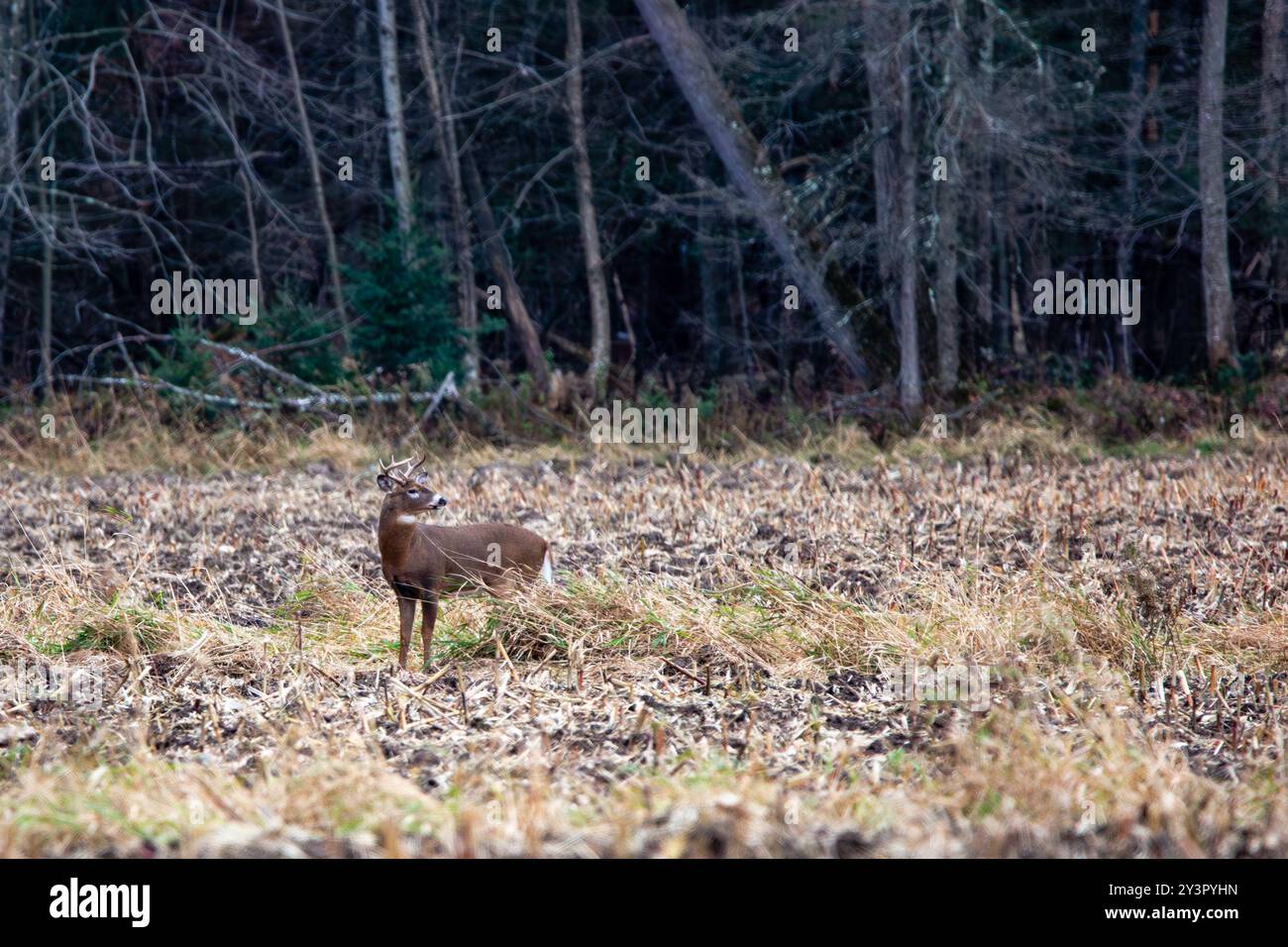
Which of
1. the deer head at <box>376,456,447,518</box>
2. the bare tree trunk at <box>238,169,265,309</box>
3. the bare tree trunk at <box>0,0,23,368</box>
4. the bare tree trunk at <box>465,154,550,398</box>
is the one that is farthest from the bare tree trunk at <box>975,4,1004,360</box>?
the bare tree trunk at <box>0,0,23,368</box>

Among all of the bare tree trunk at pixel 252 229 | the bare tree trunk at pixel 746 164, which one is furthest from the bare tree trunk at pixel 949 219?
the bare tree trunk at pixel 252 229

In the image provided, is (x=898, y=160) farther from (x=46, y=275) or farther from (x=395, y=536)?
(x=46, y=275)

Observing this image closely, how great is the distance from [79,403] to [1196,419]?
1249cm

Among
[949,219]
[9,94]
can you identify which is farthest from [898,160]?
[9,94]

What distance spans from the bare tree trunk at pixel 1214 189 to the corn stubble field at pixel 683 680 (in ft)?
27.3

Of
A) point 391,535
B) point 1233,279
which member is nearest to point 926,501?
point 391,535

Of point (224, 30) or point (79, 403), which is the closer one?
point (79, 403)

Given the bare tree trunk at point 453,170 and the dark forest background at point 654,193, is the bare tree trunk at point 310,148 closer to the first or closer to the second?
the dark forest background at point 654,193

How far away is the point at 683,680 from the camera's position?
586cm

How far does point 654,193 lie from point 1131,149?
8079mm

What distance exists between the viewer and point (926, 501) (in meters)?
10.2

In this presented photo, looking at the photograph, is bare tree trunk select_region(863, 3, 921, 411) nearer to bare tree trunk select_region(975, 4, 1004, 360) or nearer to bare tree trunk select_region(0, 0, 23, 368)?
bare tree trunk select_region(975, 4, 1004, 360)
